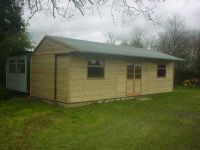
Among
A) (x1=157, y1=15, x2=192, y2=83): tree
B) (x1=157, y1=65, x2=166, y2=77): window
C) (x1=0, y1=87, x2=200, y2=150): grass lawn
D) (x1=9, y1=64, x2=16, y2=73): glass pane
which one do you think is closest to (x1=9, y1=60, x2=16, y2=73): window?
(x1=9, y1=64, x2=16, y2=73): glass pane

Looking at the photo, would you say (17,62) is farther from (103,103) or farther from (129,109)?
(129,109)

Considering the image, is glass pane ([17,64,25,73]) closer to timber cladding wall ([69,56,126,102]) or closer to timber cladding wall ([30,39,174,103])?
timber cladding wall ([30,39,174,103])

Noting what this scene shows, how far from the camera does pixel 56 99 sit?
12055 millimetres

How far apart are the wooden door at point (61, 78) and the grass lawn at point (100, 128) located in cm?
116

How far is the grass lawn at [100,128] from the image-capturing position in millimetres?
5855

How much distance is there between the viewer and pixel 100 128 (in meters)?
7.41

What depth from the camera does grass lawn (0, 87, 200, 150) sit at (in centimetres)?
586

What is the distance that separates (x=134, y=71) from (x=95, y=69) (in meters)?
3.17

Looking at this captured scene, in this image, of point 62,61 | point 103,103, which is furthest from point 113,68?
point 62,61

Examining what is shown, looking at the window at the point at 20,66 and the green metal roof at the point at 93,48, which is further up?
the green metal roof at the point at 93,48

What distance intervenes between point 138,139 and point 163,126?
1730 mm

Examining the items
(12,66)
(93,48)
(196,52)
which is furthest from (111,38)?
(93,48)

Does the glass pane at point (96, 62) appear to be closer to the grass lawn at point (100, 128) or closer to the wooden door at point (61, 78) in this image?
the wooden door at point (61, 78)

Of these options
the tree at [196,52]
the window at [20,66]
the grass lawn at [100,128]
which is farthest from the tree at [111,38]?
the grass lawn at [100,128]
